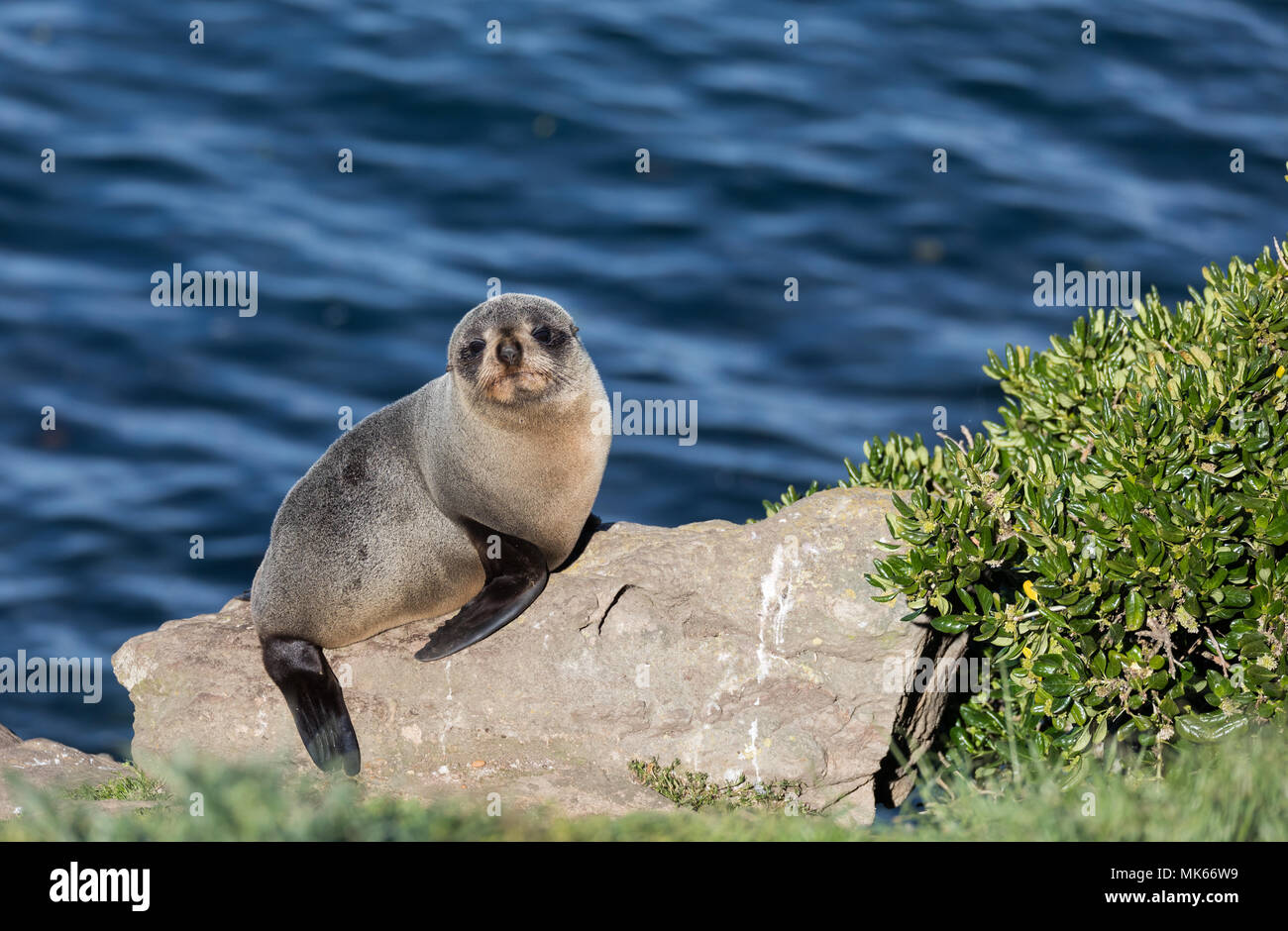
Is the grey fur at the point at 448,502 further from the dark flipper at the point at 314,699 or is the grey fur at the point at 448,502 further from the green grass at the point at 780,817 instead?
the green grass at the point at 780,817

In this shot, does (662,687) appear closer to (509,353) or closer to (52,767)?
(509,353)

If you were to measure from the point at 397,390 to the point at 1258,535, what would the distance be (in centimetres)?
1260

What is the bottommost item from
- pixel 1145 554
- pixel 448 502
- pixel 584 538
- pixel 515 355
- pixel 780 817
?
pixel 780 817

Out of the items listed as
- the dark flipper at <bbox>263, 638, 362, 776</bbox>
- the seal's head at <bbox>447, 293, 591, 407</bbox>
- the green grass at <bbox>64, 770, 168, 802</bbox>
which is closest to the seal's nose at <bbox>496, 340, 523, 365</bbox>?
the seal's head at <bbox>447, 293, 591, 407</bbox>

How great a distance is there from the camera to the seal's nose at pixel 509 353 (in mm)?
7871

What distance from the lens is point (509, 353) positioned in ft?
25.8

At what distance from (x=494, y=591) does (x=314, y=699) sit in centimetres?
116

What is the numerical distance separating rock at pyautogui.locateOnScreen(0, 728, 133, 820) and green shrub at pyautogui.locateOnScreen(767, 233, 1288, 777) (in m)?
4.61

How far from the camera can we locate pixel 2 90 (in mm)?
22250

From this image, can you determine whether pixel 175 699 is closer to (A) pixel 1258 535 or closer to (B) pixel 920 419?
(A) pixel 1258 535

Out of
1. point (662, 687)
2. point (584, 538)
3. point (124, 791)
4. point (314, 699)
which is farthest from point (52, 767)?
point (662, 687)

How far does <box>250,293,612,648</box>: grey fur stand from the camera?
814 centimetres

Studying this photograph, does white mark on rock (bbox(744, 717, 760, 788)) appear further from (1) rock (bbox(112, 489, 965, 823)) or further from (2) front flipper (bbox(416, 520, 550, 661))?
(2) front flipper (bbox(416, 520, 550, 661))
